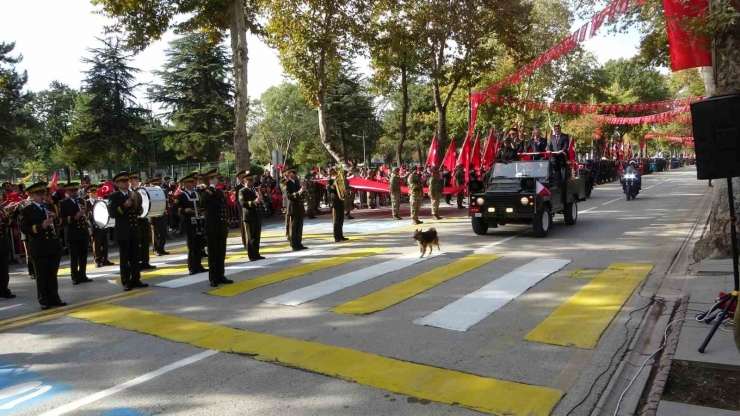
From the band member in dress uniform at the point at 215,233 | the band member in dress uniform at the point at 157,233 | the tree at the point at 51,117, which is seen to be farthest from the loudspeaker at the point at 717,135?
the tree at the point at 51,117

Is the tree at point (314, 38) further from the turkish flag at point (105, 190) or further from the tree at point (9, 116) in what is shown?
the tree at point (9, 116)

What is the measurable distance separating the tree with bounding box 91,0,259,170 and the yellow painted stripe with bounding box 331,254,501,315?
471 inches

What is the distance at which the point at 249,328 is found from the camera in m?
6.65

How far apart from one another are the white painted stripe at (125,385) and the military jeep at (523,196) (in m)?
9.05

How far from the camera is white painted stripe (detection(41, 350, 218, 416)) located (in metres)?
4.54

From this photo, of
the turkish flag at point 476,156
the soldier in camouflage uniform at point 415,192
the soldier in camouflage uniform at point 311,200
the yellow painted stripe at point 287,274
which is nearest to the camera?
the yellow painted stripe at point 287,274

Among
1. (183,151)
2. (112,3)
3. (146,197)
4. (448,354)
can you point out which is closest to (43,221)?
(146,197)

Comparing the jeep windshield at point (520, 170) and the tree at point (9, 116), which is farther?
the tree at point (9, 116)

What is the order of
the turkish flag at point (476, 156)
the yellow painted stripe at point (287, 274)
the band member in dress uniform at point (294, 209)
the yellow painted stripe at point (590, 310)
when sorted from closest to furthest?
1. the yellow painted stripe at point (590, 310)
2. the yellow painted stripe at point (287, 274)
3. the band member in dress uniform at point (294, 209)
4. the turkish flag at point (476, 156)

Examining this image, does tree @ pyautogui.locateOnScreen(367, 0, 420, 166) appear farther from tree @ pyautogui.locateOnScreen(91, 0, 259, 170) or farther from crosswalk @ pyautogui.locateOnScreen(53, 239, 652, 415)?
crosswalk @ pyautogui.locateOnScreen(53, 239, 652, 415)

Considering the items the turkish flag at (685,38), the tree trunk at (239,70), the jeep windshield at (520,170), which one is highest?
the tree trunk at (239,70)

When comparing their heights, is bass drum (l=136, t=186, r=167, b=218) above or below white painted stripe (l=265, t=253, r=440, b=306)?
above

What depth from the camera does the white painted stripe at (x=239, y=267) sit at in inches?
378

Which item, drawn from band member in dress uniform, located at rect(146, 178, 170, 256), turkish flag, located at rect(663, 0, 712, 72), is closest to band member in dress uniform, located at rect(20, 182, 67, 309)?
band member in dress uniform, located at rect(146, 178, 170, 256)
